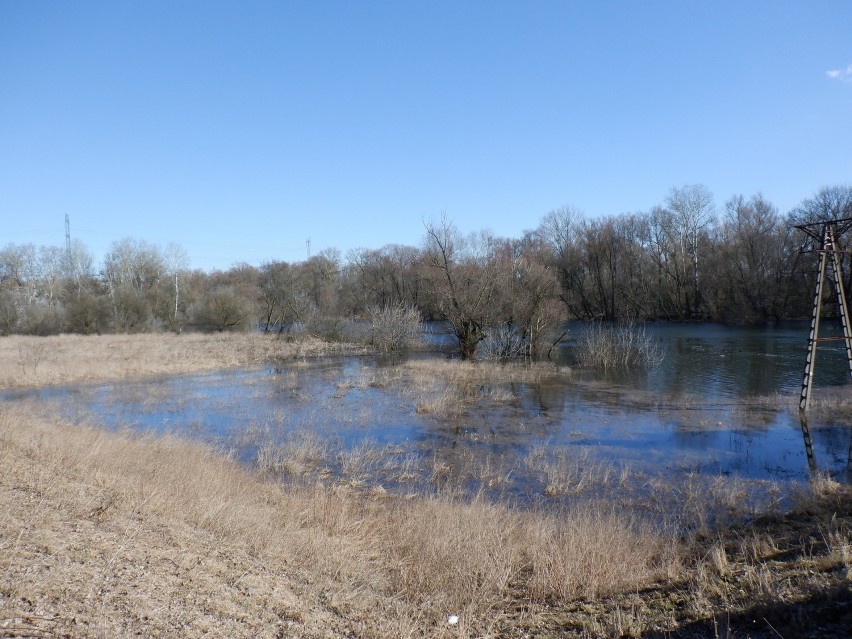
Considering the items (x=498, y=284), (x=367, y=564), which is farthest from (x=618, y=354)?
(x=367, y=564)

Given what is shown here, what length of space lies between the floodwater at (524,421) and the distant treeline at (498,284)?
8146 mm

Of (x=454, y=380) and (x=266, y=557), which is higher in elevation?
(x=266, y=557)

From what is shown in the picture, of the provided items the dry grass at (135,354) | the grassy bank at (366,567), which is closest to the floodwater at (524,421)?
the dry grass at (135,354)

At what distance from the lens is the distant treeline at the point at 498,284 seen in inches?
1260

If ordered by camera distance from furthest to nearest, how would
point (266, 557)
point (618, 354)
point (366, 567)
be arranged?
1. point (618, 354)
2. point (366, 567)
3. point (266, 557)

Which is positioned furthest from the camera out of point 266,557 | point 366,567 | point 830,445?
point 830,445

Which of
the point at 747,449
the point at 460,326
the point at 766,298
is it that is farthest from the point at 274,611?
the point at 766,298

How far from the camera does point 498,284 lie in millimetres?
31250

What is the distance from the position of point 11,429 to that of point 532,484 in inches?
373

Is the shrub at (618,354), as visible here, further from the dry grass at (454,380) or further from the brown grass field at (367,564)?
the brown grass field at (367,564)

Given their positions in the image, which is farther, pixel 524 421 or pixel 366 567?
pixel 524 421

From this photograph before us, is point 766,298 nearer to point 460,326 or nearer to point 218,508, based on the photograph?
point 460,326

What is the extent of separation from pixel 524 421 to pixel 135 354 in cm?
2670

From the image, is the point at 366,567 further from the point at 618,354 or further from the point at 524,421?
the point at 618,354
